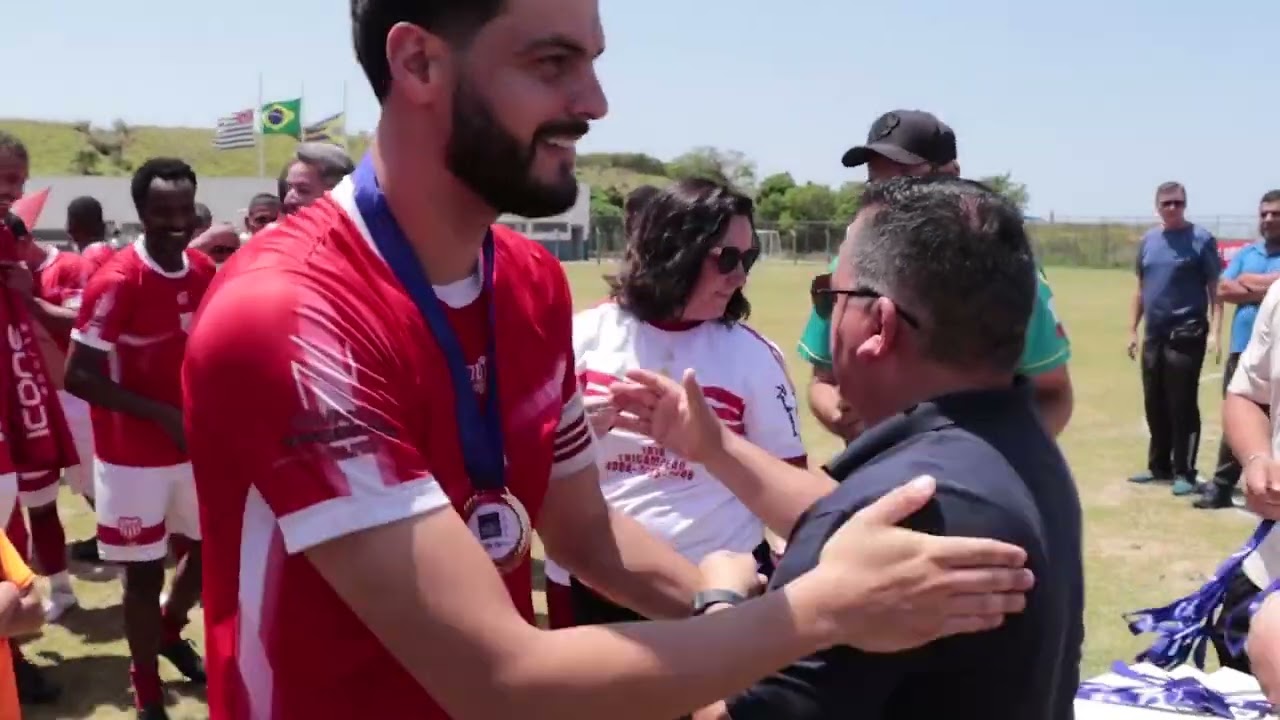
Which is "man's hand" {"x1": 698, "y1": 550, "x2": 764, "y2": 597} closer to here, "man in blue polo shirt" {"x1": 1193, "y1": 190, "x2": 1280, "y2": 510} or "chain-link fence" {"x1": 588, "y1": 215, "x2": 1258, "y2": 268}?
"man in blue polo shirt" {"x1": 1193, "y1": 190, "x2": 1280, "y2": 510}

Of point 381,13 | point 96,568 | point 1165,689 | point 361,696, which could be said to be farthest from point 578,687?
point 96,568

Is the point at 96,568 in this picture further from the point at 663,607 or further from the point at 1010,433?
the point at 1010,433

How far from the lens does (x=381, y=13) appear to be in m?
1.81

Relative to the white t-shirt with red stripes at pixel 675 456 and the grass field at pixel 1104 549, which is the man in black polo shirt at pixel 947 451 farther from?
the grass field at pixel 1104 549

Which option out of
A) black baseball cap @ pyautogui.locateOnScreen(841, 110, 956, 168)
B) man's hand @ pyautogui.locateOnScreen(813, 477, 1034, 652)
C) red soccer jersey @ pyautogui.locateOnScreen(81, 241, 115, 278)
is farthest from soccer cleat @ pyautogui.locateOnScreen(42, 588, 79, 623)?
man's hand @ pyautogui.locateOnScreen(813, 477, 1034, 652)

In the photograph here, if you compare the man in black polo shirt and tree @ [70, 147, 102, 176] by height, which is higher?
tree @ [70, 147, 102, 176]

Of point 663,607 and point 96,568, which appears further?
point 96,568

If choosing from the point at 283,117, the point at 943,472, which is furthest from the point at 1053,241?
the point at 943,472

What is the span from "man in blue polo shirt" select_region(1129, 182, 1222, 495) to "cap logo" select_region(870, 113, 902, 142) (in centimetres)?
630

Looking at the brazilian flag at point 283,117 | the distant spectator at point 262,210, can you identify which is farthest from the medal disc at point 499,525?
the brazilian flag at point 283,117

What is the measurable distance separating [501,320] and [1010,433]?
0.87 metres

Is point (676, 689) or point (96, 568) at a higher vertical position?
point (676, 689)

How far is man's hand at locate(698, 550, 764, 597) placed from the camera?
95.7 inches

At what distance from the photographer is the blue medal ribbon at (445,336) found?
1.85 metres
